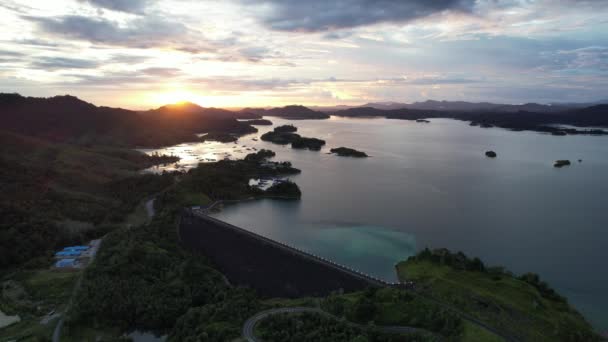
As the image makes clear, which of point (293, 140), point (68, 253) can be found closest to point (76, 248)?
point (68, 253)

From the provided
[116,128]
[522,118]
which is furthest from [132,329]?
[522,118]

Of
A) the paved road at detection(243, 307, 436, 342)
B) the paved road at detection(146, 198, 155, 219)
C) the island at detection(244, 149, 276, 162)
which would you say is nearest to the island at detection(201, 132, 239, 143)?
the island at detection(244, 149, 276, 162)

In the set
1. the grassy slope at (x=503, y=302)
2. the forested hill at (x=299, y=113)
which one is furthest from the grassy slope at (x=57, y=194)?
the forested hill at (x=299, y=113)

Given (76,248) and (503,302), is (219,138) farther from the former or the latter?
(503,302)

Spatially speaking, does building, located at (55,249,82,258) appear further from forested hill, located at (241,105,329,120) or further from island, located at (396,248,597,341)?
forested hill, located at (241,105,329,120)

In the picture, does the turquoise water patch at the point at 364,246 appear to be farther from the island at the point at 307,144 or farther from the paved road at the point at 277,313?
the island at the point at 307,144
